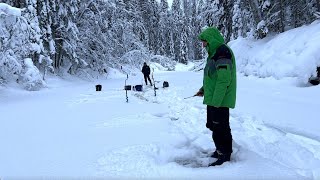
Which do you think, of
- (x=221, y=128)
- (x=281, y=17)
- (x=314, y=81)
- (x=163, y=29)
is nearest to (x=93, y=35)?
(x=281, y=17)

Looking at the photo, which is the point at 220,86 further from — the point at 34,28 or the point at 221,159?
the point at 34,28

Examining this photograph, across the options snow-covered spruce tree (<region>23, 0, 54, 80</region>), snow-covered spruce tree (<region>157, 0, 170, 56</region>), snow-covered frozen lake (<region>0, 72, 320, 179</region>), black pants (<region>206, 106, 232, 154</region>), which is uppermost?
snow-covered spruce tree (<region>157, 0, 170, 56</region>)

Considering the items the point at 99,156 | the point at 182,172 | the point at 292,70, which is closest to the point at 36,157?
the point at 99,156

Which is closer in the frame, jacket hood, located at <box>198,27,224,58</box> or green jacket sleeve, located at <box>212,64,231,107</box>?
green jacket sleeve, located at <box>212,64,231,107</box>

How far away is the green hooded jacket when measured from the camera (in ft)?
16.0

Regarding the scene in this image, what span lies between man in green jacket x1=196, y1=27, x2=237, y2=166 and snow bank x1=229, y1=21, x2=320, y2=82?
33.6ft

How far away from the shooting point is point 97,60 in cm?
2994

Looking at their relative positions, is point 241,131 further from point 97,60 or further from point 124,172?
point 97,60

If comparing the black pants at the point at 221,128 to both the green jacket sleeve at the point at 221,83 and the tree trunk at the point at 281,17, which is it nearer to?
the green jacket sleeve at the point at 221,83

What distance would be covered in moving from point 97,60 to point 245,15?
11557mm

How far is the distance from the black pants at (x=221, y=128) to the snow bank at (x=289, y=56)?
33.5ft

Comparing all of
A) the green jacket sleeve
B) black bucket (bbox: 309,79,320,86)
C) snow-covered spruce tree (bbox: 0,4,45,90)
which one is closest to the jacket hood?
the green jacket sleeve

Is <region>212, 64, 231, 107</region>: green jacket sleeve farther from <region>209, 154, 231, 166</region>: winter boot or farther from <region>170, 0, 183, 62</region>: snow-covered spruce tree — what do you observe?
<region>170, 0, 183, 62</region>: snow-covered spruce tree

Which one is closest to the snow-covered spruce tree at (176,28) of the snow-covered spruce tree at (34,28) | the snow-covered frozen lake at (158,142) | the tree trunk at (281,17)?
the tree trunk at (281,17)
